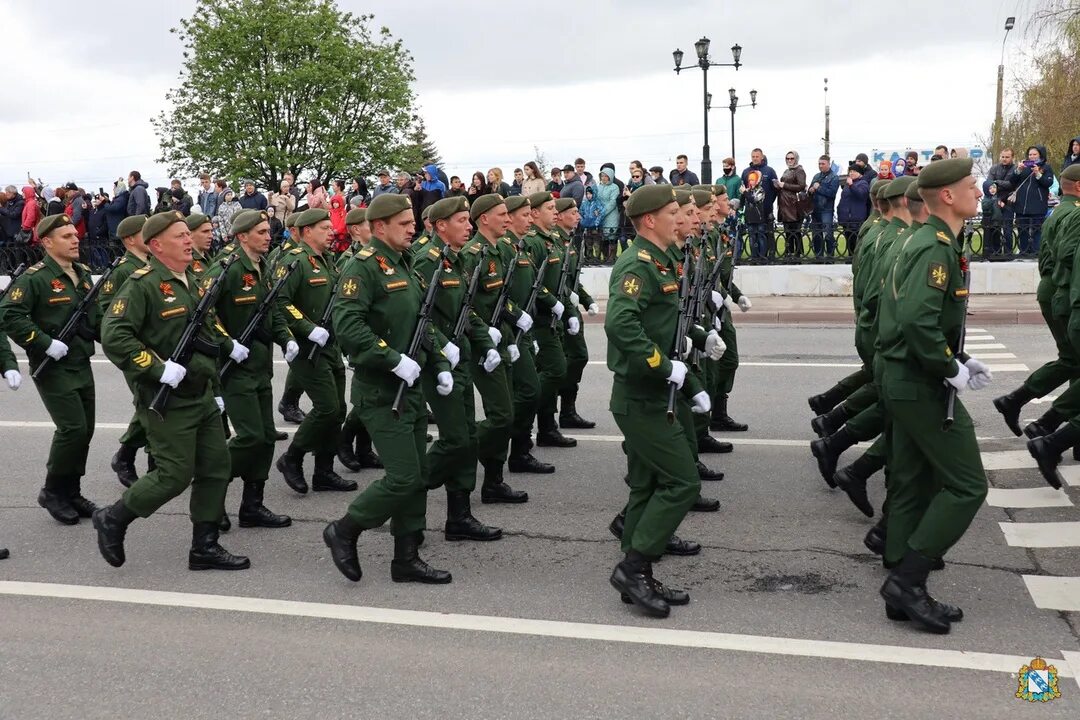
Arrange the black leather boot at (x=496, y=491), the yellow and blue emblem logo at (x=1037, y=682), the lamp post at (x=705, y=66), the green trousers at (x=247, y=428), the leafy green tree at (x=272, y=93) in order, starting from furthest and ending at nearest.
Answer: the leafy green tree at (x=272, y=93) < the lamp post at (x=705, y=66) < the black leather boot at (x=496, y=491) < the green trousers at (x=247, y=428) < the yellow and blue emblem logo at (x=1037, y=682)

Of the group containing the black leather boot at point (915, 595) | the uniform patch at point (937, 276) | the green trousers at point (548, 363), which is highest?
the uniform patch at point (937, 276)

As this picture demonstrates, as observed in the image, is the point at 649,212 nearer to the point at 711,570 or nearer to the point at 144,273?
the point at 711,570

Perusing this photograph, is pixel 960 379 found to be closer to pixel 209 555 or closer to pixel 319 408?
pixel 209 555

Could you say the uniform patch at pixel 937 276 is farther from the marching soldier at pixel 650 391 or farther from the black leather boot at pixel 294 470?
the black leather boot at pixel 294 470

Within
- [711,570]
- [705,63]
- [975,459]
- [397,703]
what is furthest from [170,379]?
[705,63]

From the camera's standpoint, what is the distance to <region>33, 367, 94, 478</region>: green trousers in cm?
717

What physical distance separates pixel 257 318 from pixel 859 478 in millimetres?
3779

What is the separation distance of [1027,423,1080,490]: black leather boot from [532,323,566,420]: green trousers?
333cm

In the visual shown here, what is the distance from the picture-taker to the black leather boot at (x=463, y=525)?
6.63m

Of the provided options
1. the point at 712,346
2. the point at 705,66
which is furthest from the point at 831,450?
the point at 705,66

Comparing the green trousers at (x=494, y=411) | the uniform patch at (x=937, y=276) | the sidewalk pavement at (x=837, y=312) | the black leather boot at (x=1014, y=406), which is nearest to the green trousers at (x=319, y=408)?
the green trousers at (x=494, y=411)

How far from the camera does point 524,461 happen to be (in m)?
8.19

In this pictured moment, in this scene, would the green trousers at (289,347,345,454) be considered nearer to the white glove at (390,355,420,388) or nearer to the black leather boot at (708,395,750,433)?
the white glove at (390,355,420,388)

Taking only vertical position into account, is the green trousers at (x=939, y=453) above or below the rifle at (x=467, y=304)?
below
